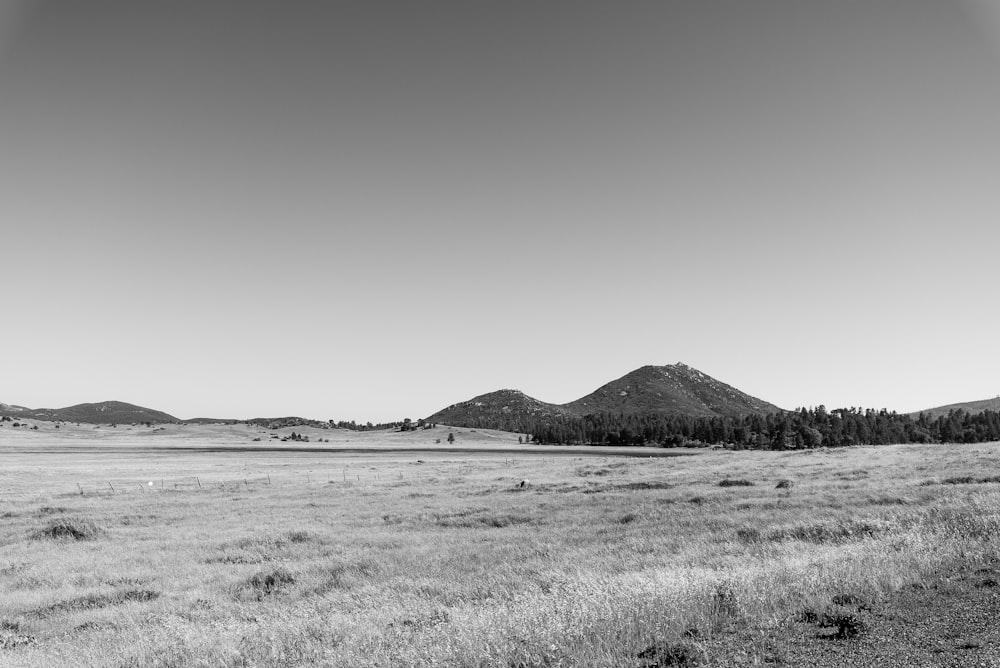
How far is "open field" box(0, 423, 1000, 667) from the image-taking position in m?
9.18

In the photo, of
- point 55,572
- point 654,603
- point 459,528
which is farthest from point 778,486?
point 55,572

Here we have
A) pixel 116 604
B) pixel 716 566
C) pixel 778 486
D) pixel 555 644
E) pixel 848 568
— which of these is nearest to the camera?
pixel 555 644

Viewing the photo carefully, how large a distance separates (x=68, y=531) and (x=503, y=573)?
81.6 ft

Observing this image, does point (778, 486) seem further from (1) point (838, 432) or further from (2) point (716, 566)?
(1) point (838, 432)

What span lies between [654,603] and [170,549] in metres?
23.5

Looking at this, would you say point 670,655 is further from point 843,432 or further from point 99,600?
point 843,432

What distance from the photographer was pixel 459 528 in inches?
1166

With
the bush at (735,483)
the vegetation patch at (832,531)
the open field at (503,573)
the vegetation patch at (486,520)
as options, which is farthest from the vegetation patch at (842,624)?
the bush at (735,483)

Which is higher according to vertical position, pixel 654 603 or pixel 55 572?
pixel 654 603

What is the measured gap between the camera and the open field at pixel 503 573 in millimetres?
9180

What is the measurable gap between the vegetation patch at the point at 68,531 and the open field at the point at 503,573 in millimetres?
181

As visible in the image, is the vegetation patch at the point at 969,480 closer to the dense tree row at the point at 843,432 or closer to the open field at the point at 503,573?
A: the open field at the point at 503,573

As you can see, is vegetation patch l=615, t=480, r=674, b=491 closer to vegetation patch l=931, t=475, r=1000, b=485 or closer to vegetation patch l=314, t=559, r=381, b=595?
vegetation patch l=931, t=475, r=1000, b=485

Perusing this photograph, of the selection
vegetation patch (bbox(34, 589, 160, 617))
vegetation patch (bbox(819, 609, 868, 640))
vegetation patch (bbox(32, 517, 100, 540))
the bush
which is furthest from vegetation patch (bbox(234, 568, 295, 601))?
the bush
